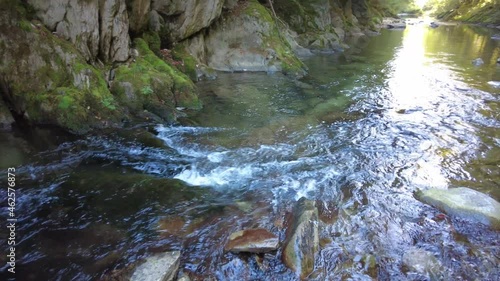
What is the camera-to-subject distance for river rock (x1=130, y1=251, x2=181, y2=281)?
418 cm

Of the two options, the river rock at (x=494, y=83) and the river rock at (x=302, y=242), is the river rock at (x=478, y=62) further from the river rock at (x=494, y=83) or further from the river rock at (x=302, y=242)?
the river rock at (x=302, y=242)

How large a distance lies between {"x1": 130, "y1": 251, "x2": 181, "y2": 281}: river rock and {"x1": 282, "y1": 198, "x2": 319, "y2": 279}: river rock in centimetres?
157

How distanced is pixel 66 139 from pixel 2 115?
1978 mm

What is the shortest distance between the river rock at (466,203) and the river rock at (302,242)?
2.38 m

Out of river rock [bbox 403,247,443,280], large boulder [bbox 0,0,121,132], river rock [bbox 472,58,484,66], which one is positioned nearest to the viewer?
river rock [bbox 403,247,443,280]

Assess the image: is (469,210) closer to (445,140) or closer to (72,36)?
(445,140)

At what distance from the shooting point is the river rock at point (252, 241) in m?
4.82

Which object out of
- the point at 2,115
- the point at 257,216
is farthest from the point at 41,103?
the point at 257,216

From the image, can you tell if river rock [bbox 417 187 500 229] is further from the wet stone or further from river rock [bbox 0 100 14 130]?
the wet stone

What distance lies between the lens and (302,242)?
190 inches

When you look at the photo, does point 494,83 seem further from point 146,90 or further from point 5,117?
point 5,117

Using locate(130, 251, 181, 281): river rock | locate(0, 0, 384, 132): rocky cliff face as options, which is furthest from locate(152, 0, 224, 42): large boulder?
locate(130, 251, 181, 281): river rock

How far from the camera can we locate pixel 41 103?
8547 mm

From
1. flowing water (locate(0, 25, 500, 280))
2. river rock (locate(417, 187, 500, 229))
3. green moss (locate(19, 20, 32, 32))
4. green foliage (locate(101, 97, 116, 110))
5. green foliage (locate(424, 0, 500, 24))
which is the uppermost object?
green foliage (locate(424, 0, 500, 24))
